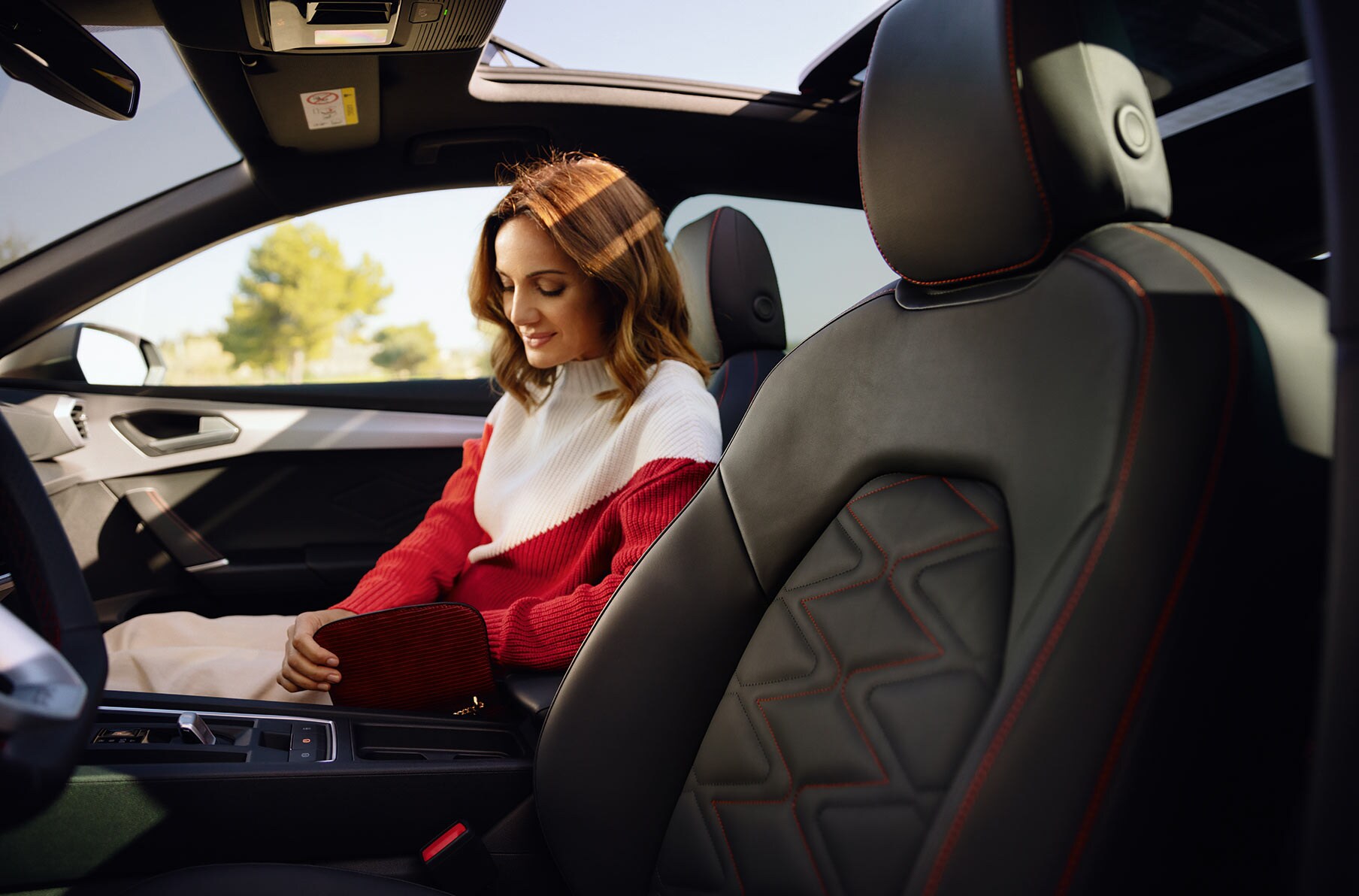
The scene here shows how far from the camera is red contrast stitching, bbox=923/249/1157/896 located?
552 millimetres

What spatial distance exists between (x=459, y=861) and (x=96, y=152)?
181 cm

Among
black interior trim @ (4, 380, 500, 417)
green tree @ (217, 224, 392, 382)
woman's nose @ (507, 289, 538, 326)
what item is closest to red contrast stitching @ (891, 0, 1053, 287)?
woman's nose @ (507, 289, 538, 326)

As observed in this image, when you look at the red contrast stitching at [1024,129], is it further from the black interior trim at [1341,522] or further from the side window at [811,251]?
the side window at [811,251]

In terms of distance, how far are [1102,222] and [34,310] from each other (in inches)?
79.9

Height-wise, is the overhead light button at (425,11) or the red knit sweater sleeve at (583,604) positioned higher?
the overhead light button at (425,11)

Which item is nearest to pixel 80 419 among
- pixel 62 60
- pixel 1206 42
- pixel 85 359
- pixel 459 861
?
pixel 85 359

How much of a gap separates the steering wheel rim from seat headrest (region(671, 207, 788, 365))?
1153 millimetres

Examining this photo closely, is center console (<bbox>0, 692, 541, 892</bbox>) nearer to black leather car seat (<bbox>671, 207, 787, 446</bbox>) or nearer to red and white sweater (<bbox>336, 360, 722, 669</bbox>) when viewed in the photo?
red and white sweater (<bbox>336, 360, 722, 669</bbox>)

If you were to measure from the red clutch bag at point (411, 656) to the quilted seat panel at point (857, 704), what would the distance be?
1.21 ft

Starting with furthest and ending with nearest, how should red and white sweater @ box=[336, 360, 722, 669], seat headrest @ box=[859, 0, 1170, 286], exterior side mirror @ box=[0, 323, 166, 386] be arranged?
exterior side mirror @ box=[0, 323, 166, 386]
red and white sweater @ box=[336, 360, 722, 669]
seat headrest @ box=[859, 0, 1170, 286]

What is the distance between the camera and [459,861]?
0.92 meters

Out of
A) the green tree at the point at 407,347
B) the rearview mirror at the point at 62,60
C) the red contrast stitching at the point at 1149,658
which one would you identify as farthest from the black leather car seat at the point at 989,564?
the green tree at the point at 407,347

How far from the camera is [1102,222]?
26.1 inches

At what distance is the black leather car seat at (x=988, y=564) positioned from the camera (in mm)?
529
